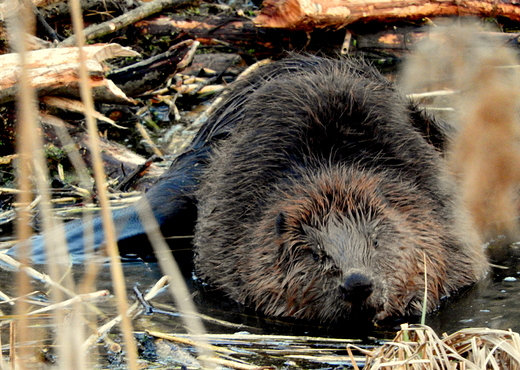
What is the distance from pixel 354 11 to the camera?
6.36 meters

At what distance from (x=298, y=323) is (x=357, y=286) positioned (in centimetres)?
44

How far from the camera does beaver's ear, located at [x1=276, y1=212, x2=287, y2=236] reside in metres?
3.06

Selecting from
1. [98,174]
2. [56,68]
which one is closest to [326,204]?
[98,174]

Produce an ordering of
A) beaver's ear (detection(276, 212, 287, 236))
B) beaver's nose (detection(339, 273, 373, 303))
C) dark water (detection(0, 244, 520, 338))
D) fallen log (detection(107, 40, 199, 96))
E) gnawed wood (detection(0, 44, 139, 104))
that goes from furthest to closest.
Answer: fallen log (detection(107, 40, 199, 96)) < gnawed wood (detection(0, 44, 139, 104)) < beaver's ear (detection(276, 212, 287, 236)) < dark water (detection(0, 244, 520, 338)) < beaver's nose (detection(339, 273, 373, 303))

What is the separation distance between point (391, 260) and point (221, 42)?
4.30 metres

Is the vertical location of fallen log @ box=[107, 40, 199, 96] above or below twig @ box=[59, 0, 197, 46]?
below

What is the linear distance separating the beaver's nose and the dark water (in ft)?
0.68

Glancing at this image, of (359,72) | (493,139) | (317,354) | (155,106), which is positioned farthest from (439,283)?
(155,106)

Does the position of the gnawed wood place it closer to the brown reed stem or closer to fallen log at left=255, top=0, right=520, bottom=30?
fallen log at left=255, top=0, right=520, bottom=30

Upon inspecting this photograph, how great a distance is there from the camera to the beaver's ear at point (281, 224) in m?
3.06

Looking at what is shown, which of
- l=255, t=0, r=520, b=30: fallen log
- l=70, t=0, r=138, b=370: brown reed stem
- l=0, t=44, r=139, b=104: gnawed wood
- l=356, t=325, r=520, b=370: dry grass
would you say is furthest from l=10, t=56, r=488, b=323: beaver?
l=255, t=0, r=520, b=30: fallen log

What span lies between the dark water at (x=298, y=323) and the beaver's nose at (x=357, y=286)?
206 millimetres

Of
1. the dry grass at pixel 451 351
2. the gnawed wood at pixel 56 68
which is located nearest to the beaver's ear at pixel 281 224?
the dry grass at pixel 451 351

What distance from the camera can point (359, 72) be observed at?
3959mm
